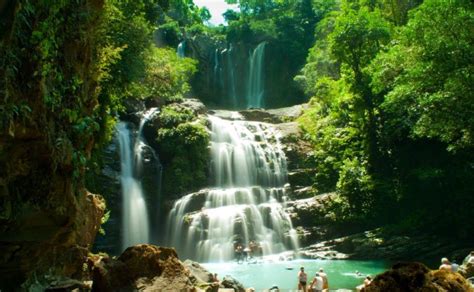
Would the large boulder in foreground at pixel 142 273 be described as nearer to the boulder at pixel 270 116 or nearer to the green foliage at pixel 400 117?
the green foliage at pixel 400 117

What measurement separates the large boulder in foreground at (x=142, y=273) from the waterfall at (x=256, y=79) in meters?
39.2

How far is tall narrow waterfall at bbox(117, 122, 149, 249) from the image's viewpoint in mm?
25750

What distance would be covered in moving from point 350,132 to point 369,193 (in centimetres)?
531

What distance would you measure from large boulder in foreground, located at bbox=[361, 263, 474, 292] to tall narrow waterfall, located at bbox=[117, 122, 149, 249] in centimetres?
2126

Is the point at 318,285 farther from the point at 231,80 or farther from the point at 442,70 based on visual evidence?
the point at 231,80

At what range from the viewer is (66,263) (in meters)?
9.22

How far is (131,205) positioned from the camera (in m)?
26.5

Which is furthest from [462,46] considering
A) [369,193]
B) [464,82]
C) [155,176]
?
[155,176]

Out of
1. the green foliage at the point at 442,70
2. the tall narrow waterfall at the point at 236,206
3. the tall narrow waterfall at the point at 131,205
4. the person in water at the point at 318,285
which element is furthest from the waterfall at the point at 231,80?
the person in water at the point at 318,285

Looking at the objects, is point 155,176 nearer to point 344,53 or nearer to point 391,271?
point 344,53

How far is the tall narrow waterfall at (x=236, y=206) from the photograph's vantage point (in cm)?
2423

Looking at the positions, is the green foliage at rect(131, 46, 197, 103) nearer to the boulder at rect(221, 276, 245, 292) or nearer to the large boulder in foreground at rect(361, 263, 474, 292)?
the boulder at rect(221, 276, 245, 292)

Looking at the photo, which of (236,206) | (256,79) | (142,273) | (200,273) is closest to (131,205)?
(236,206)

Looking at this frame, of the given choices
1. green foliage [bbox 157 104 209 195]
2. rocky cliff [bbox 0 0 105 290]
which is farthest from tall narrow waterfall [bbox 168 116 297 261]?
rocky cliff [bbox 0 0 105 290]
